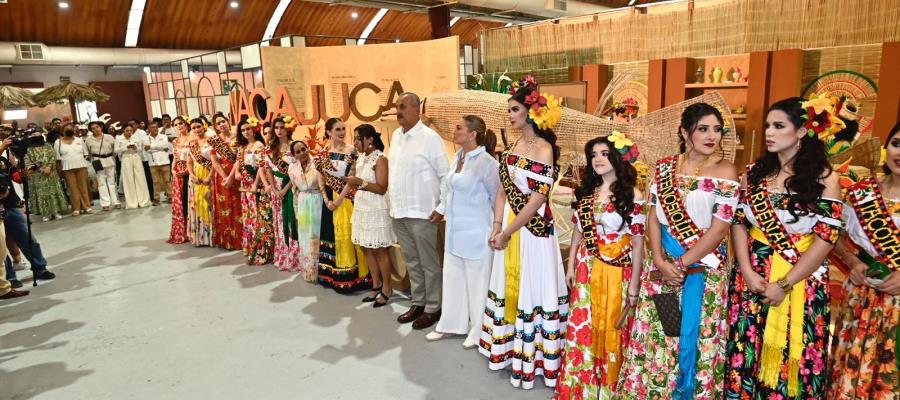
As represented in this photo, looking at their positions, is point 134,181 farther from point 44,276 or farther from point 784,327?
point 784,327

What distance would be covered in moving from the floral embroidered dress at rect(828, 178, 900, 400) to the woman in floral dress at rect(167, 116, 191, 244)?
575 centimetres

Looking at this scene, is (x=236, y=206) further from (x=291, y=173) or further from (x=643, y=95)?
(x=643, y=95)

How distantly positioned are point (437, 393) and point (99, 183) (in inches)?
319

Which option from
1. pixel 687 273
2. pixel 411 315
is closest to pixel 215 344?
pixel 411 315

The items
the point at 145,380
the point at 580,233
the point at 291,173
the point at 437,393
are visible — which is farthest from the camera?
the point at 291,173

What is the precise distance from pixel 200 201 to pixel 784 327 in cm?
552

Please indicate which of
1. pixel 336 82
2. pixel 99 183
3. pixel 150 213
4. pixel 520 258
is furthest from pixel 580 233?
pixel 99 183

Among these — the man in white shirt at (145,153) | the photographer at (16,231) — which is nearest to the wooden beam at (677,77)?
the photographer at (16,231)

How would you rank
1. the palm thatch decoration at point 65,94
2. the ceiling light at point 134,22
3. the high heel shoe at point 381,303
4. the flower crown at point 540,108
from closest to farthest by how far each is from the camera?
the flower crown at point 540,108 → the high heel shoe at point 381,303 → the palm thatch decoration at point 65,94 → the ceiling light at point 134,22

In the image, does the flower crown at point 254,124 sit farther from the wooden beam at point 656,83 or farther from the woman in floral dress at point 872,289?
the woman in floral dress at point 872,289

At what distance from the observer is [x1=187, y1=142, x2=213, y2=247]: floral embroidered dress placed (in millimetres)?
5609

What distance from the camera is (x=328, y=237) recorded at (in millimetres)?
4391

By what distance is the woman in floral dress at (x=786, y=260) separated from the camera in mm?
1947

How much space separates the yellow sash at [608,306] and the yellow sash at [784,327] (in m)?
0.56
